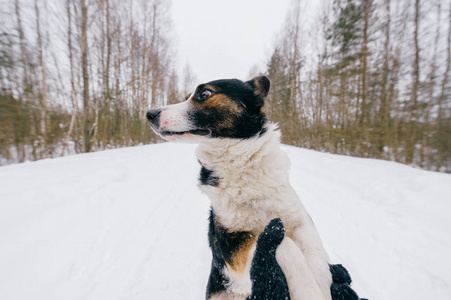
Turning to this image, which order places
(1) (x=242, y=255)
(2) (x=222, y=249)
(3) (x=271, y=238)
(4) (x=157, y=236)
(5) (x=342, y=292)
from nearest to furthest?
(5) (x=342, y=292), (3) (x=271, y=238), (1) (x=242, y=255), (2) (x=222, y=249), (4) (x=157, y=236)

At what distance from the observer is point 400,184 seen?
3.98m

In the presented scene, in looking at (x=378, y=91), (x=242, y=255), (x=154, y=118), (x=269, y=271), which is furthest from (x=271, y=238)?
(x=378, y=91)

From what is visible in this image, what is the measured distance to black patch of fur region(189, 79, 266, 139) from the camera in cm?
174

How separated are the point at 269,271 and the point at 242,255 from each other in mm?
283

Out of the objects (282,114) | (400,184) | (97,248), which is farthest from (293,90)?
(97,248)

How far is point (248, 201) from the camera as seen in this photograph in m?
1.42

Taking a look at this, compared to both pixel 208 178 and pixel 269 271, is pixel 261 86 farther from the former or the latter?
pixel 269 271

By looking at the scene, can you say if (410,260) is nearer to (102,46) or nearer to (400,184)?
(400,184)

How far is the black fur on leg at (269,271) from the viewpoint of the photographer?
911mm

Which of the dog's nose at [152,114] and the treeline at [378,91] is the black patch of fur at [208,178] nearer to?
the dog's nose at [152,114]

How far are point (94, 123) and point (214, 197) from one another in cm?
1053

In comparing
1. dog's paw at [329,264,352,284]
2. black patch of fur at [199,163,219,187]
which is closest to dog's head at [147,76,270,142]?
black patch of fur at [199,163,219,187]

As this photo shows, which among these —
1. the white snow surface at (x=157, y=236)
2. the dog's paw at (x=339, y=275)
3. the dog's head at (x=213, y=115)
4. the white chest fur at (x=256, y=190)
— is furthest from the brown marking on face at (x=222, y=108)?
the white snow surface at (x=157, y=236)

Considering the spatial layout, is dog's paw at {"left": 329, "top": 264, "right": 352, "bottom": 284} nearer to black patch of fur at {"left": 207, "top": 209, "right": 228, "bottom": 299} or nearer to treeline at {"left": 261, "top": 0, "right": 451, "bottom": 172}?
black patch of fur at {"left": 207, "top": 209, "right": 228, "bottom": 299}
